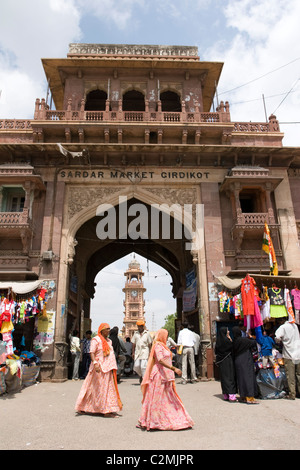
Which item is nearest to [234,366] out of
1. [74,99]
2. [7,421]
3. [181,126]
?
[7,421]

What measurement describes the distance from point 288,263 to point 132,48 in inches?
433

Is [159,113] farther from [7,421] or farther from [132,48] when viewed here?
[7,421]

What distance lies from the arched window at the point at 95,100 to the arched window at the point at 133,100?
0.91 m

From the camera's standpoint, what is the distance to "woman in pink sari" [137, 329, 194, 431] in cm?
406

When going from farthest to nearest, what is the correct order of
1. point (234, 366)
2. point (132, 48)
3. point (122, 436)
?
1. point (132, 48)
2. point (234, 366)
3. point (122, 436)

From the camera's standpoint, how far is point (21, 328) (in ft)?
34.2

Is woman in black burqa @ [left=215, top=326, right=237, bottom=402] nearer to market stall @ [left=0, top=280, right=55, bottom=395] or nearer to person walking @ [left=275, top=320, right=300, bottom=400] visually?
person walking @ [left=275, top=320, right=300, bottom=400]

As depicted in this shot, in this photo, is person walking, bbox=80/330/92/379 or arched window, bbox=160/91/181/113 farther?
arched window, bbox=160/91/181/113

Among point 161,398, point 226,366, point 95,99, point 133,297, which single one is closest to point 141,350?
point 226,366

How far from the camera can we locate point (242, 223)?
10.9 m

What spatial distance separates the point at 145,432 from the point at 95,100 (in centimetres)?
1377

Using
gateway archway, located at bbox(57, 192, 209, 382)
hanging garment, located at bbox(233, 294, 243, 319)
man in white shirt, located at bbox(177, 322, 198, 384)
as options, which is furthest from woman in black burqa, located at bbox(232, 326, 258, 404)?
gateway archway, located at bbox(57, 192, 209, 382)

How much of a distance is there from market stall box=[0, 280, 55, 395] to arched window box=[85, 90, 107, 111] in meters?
8.49

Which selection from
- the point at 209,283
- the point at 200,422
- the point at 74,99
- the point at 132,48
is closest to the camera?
the point at 200,422
